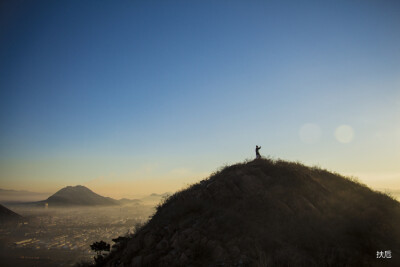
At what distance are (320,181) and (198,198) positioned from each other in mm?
10739

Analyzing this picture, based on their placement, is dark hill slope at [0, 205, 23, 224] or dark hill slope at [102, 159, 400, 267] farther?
dark hill slope at [0, 205, 23, 224]

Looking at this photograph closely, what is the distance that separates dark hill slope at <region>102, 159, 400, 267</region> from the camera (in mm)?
10472

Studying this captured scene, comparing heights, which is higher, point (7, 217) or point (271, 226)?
point (271, 226)

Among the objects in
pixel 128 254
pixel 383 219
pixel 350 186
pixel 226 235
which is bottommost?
pixel 128 254

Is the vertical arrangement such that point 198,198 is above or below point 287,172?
below

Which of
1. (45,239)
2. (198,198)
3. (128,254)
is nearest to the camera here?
(128,254)

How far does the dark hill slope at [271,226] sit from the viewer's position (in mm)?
10472

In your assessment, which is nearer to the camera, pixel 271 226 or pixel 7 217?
pixel 271 226

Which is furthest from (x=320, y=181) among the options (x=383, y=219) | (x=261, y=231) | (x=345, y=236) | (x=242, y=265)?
(x=242, y=265)

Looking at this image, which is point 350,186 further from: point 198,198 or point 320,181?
point 198,198

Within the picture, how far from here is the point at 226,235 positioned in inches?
469

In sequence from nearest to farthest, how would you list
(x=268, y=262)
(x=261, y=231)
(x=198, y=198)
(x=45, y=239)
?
1. (x=268, y=262)
2. (x=261, y=231)
3. (x=198, y=198)
4. (x=45, y=239)

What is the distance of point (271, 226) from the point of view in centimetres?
1244

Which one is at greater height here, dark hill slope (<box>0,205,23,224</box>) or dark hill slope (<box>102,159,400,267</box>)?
dark hill slope (<box>102,159,400,267</box>)
